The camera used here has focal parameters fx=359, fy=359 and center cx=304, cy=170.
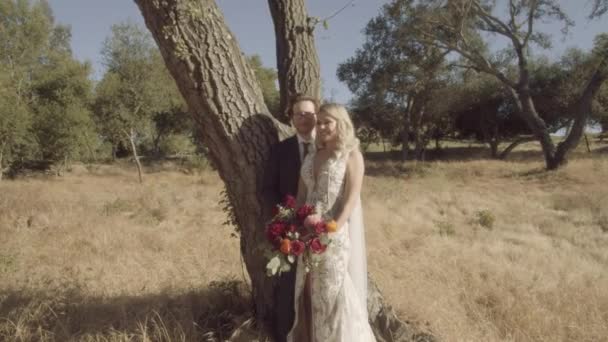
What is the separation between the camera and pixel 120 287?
14.6ft

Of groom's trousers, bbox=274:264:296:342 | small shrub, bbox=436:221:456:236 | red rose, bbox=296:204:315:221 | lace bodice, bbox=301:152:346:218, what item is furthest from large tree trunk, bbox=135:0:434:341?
small shrub, bbox=436:221:456:236

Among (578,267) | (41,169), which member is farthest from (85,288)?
(41,169)

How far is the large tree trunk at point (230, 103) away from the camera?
2.53 meters

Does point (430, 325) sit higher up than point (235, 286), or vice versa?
point (235, 286)

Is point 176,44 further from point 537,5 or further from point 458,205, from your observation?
point 537,5

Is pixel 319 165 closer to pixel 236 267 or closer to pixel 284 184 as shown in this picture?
pixel 284 184

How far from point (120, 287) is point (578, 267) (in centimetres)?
665

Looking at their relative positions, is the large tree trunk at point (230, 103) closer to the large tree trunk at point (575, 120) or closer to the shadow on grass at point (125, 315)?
the shadow on grass at point (125, 315)

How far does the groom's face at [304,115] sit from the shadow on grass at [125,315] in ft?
6.42

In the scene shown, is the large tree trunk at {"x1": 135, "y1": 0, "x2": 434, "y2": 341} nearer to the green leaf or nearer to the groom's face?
the groom's face

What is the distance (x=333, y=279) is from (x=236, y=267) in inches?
117

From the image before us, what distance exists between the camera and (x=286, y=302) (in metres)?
2.97

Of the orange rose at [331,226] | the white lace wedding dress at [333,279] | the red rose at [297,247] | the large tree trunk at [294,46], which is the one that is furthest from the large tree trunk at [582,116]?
the red rose at [297,247]

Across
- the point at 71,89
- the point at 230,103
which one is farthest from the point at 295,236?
the point at 71,89
